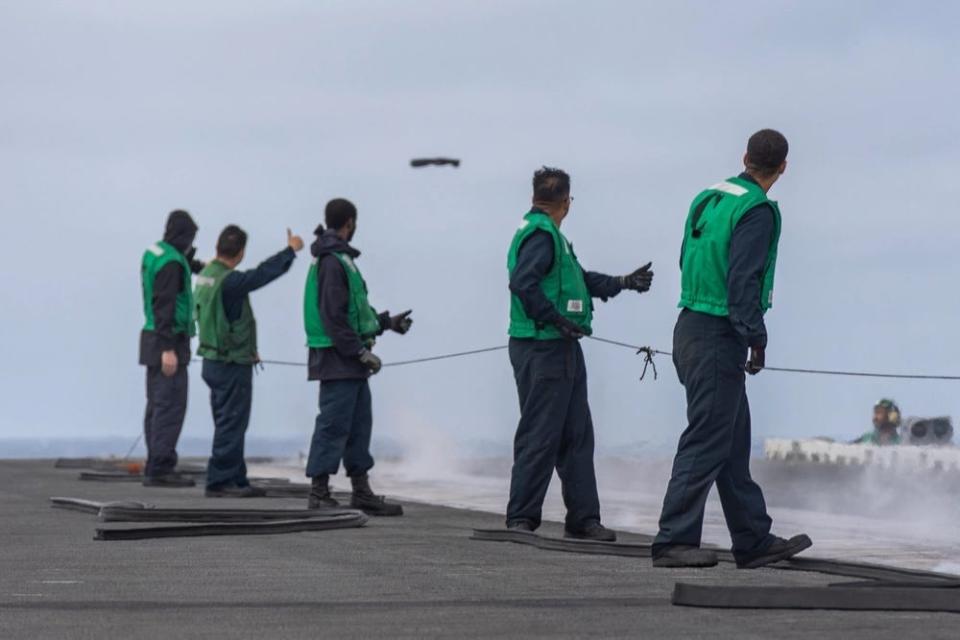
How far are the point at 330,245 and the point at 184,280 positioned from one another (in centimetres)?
406

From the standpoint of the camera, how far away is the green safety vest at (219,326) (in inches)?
564

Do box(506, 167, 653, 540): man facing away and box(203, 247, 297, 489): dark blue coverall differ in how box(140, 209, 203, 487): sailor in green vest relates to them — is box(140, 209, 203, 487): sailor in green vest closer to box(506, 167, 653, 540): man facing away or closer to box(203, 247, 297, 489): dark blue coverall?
box(203, 247, 297, 489): dark blue coverall

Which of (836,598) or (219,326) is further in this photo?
(219,326)

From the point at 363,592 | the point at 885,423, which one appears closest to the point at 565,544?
the point at 363,592

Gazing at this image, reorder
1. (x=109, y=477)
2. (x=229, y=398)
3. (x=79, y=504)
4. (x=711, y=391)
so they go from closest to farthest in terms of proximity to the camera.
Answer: (x=711, y=391), (x=79, y=504), (x=229, y=398), (x=109, y=477)

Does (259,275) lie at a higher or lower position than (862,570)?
higher

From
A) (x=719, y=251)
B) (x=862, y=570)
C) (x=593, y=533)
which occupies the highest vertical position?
(x=719, y=251)

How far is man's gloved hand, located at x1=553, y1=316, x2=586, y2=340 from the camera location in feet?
32.4

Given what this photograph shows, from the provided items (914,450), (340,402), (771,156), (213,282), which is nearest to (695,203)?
(771,156)

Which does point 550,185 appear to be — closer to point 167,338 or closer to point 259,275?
point 259,275

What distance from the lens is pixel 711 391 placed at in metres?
8.00

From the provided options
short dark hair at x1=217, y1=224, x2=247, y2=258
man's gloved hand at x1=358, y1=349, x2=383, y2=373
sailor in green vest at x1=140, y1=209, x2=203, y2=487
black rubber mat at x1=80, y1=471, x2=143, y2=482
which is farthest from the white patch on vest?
black rubber mat at x1=80, y1=471, x2=143, y2=482

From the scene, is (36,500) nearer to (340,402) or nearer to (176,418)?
(176,418)

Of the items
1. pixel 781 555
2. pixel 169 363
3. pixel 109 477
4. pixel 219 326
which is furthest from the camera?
pixel 109 477
